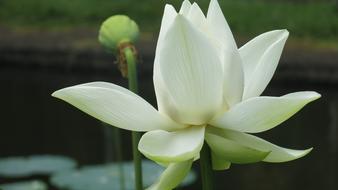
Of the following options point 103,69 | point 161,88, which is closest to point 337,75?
point 103,69

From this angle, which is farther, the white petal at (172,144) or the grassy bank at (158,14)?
the grassy bank at (158,14)

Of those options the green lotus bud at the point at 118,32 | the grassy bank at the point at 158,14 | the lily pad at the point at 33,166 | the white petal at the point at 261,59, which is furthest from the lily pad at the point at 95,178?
the grassy bank at the point at 158,14

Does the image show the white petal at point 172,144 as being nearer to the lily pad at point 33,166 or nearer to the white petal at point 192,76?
the white petal at point 192,76

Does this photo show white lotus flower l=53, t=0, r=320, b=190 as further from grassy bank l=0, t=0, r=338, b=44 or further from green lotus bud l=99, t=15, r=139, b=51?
grassy bank l=0, t=0, r=338, b=44

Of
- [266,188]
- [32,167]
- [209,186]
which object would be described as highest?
[209,186]

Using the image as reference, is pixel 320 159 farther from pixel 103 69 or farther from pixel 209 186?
pixel 209 186

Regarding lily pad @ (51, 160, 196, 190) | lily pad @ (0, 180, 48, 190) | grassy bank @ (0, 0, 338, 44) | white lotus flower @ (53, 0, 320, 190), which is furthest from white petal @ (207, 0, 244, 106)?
grassy bank @ (0, 0, 338, 44)
